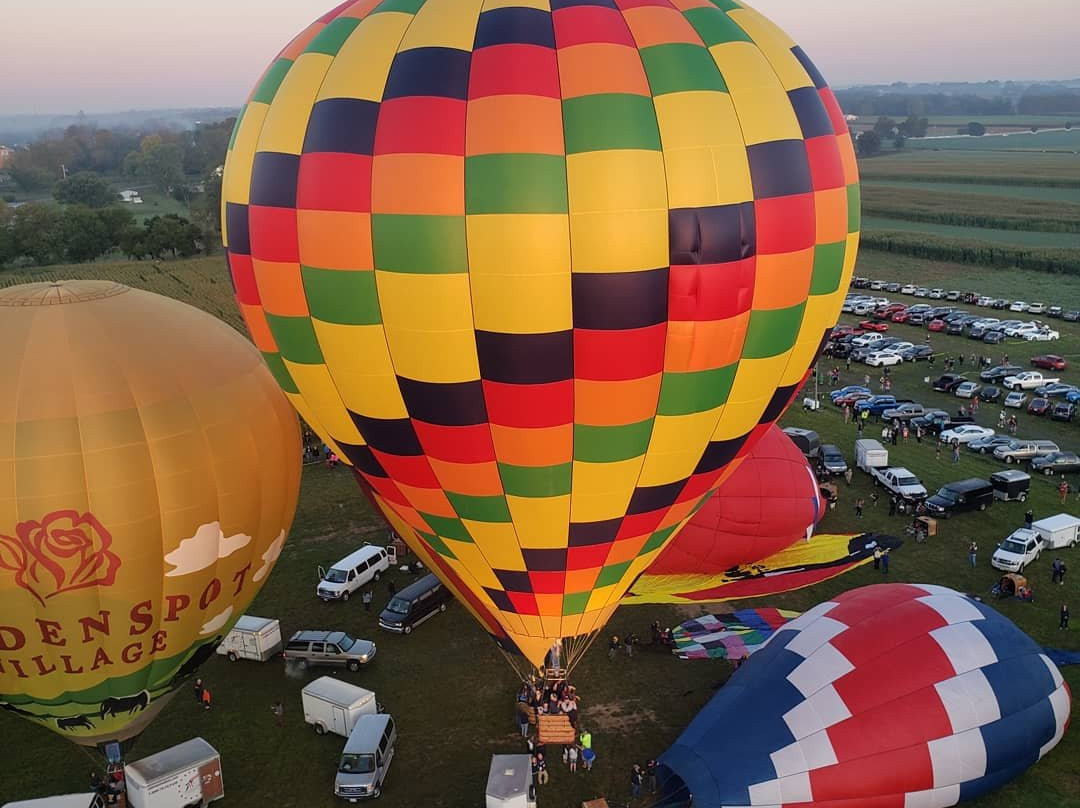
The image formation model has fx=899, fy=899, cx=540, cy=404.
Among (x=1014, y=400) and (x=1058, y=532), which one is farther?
(x=1014, y=400)

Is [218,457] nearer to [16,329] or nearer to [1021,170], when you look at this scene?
[16,329]

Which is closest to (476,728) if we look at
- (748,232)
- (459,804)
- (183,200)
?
(459,804)

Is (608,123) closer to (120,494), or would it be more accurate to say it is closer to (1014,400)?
(120,494)

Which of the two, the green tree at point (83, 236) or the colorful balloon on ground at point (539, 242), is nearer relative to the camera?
the colorful balloon on ground at point (539, 242)

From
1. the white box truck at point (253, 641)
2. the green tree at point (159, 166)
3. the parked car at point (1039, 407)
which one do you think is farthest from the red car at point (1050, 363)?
the green tree at point (159, 166)

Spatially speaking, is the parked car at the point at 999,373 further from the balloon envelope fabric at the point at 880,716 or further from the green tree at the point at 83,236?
the green tree at the point at 83,236

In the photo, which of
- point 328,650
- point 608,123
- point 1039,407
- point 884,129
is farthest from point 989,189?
point 608,123
